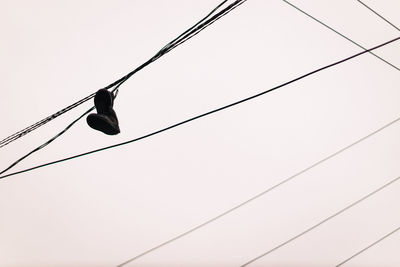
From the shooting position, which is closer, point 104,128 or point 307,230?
point 104,128

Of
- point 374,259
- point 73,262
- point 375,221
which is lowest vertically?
point 374,259

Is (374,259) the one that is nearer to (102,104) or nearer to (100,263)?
(100,263)

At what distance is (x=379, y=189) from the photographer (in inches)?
214

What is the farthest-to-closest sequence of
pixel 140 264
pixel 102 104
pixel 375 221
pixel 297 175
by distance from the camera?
pixel 140 264
pixel 375 221
pixel 297 175
pixel 102 104

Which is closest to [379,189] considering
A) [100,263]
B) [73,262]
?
[100,263]

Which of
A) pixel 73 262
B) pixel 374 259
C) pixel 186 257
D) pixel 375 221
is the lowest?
pixel 374 259

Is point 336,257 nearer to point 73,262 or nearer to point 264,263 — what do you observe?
point 264,263

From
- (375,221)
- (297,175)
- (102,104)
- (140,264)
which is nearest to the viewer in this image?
(102,104)

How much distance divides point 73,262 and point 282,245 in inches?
140

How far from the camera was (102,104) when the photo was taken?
2076mm

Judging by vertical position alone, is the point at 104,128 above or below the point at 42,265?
below

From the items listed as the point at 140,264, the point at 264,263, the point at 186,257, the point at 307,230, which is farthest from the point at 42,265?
the point at 307,230

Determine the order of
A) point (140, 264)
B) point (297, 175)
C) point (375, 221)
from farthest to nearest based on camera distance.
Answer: point (140, 264)
point (375, 221)
point (297, 175)

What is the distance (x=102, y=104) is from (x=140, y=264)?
4.71 metres
